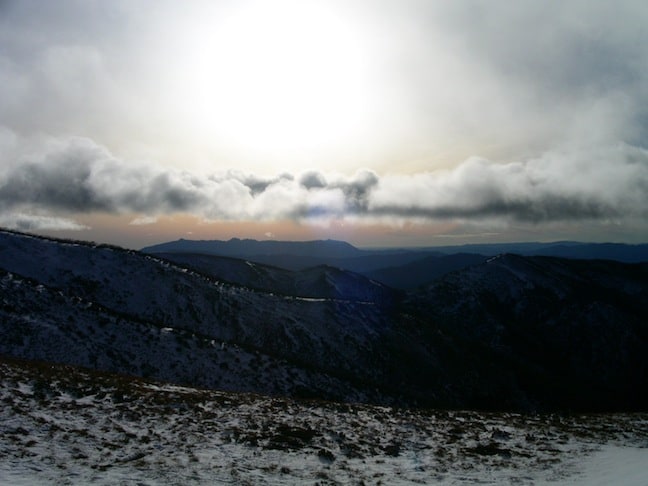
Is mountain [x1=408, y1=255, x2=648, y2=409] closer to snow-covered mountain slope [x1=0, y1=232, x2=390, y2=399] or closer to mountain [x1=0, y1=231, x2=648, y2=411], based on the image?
mountain [x1=0, y1=231, x2=648, y2=411]

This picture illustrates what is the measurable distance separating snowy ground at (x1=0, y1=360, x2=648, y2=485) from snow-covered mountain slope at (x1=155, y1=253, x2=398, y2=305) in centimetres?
7270

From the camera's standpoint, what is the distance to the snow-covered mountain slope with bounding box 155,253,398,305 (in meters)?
99.6

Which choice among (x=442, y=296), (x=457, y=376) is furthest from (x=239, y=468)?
(x=442, y=296)

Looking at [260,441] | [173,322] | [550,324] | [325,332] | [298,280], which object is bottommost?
[550,324]

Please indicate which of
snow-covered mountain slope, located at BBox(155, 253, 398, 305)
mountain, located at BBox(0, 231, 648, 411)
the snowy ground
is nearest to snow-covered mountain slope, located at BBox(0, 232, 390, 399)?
mountain, located at BBox(0, 231, 648, 411)

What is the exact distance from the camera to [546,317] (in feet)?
389

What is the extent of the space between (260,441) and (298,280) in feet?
284

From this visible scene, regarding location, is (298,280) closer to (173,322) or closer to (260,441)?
(173,322)

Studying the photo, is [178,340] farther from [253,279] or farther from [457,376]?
[253,279]

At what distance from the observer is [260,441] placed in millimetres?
18078

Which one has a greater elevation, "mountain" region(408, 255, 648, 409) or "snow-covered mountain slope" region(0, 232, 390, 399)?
"snow-covered mountain slope" region(0, 232, 390, 399)

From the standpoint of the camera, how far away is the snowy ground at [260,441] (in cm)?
1446

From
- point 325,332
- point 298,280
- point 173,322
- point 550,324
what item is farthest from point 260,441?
point 550,324

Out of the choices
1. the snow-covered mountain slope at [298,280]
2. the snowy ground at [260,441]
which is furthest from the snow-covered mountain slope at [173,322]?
the snow-covered mountain slope at [298,280]
